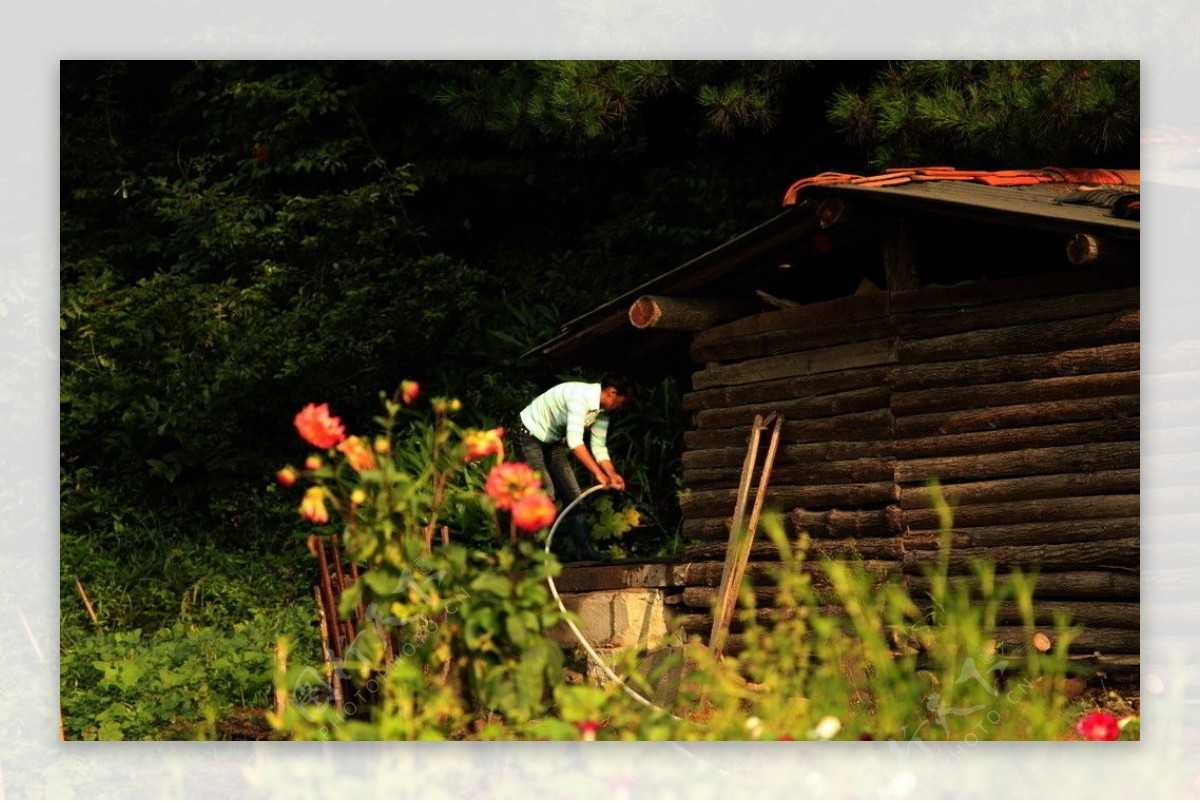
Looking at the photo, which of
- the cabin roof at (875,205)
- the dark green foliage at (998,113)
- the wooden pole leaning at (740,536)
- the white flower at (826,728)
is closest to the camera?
the white flower at (826,728)

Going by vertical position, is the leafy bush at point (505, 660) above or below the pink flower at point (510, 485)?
below

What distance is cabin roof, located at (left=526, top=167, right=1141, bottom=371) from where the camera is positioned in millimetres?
6984

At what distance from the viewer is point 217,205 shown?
12922mm

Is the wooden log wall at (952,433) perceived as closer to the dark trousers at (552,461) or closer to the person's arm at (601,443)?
the person's arm at (601,443)

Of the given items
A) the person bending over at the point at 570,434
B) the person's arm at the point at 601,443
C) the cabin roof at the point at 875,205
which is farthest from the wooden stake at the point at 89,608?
the person's arm at the point at 601,443

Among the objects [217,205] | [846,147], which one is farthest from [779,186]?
[217,205]

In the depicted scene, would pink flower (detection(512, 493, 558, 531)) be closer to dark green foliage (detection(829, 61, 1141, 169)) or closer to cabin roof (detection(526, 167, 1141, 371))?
cabin roof (detection(526, 167, 1141, 371))

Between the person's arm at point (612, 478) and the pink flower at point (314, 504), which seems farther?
the person's arm at point (612, 478)

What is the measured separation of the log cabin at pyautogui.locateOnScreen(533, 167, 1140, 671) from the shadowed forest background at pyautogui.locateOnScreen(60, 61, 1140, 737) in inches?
108

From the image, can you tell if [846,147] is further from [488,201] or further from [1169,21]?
[1169,21]

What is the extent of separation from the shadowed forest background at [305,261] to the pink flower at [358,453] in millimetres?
6271

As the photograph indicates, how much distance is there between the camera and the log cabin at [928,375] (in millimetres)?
Answer: 7098

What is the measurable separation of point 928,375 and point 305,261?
21.0ft

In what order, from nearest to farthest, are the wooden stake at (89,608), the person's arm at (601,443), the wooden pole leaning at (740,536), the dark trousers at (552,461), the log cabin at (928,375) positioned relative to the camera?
the log cabin at (928,375), the wooden pole leaning at (740,536), the person's arm at (601,443), the dark trousers at (552,461), the wooden stake at (89,608)
